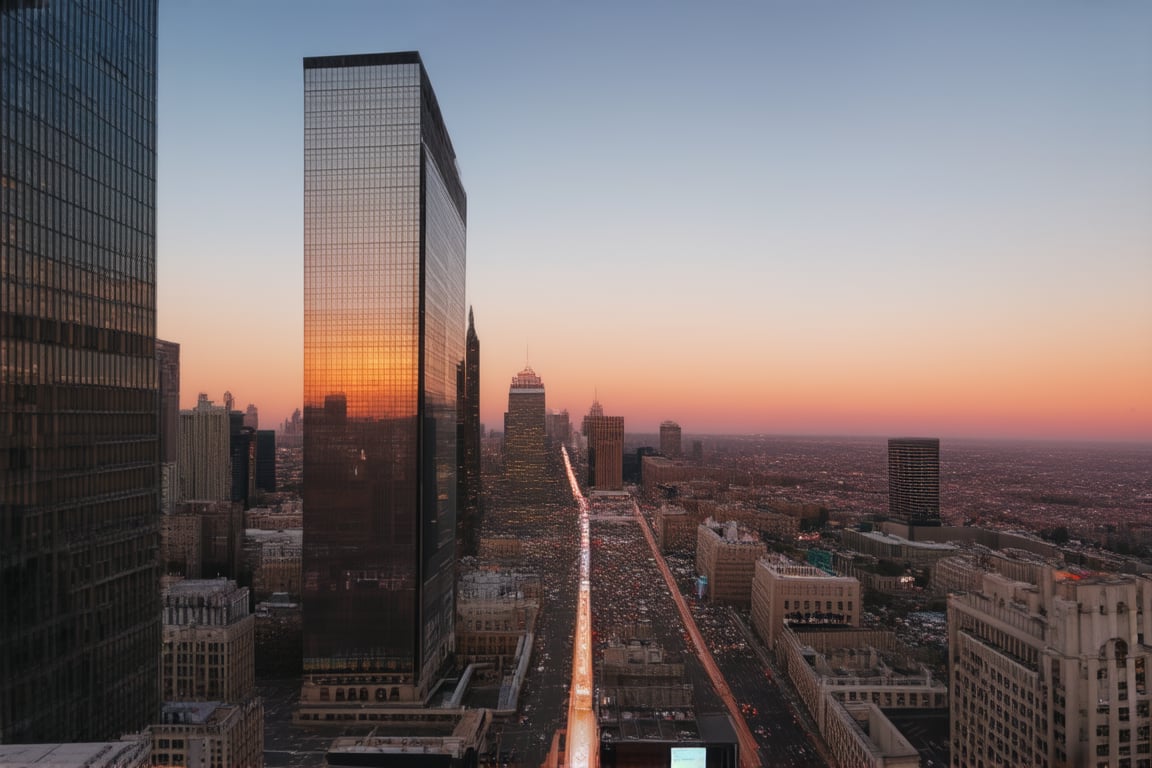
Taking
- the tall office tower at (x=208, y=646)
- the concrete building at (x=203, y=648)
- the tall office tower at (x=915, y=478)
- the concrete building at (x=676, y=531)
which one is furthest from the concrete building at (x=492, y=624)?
the tall office tower at (x=915, y=478)

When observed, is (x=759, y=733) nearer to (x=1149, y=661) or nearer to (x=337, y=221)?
(x=1149, y=661)

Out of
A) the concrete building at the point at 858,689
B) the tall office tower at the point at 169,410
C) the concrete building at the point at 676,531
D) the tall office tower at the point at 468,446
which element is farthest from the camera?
the concrete building at the point at 676,531

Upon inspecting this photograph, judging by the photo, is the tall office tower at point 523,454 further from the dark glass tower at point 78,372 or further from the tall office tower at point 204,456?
the dark glass tower at point 78,372

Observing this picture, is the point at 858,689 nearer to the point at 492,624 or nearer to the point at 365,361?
the point at 492,624

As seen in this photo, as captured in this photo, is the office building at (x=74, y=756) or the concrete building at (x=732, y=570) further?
the concrete building at (x=732, y=570)

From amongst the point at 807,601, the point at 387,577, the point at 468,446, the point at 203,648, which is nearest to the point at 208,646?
the point at 203,648

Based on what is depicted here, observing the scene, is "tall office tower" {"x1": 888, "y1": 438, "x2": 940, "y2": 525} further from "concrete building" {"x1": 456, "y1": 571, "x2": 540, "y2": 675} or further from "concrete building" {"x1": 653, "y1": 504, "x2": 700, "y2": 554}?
"concrete building" {"x1": 456, "y1": 571, "x2": 540, "y2": 675}

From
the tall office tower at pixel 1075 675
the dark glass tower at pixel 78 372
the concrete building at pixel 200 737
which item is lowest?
the concrete building at pixel 200 737
